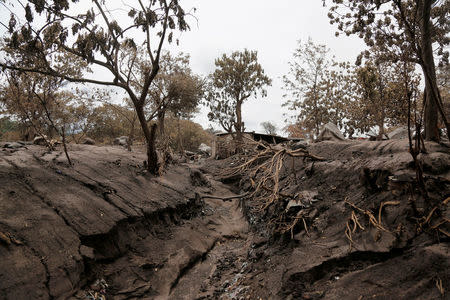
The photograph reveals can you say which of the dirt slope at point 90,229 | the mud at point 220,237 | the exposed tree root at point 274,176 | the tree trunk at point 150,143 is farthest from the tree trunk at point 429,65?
the tree trunk at point 150,143

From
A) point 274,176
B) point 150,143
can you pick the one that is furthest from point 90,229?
point 150,143

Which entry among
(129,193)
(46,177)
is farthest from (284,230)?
(46,177)

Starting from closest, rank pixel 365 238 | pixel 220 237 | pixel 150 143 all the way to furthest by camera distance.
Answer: pixel 365 238
pixel 220 237
pixel 150 143

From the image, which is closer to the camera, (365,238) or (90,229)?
(365,238)

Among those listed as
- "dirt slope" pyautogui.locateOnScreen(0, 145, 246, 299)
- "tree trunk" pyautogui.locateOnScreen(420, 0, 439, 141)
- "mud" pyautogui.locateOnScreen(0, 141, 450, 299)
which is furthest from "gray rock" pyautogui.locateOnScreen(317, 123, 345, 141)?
"dirt slope" pyautogui.locateOnScreen(0, 145, 246, 299)

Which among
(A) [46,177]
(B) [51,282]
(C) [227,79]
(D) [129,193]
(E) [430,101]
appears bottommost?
(B) [51,282]

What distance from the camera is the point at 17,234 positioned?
14.4ft

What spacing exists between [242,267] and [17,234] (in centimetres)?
461

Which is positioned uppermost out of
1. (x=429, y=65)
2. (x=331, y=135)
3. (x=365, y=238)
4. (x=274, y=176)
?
(x=429, y=65)

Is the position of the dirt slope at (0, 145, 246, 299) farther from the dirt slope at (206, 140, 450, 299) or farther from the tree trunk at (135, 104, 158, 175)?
the dirt slope at (206, 140, 450, 299)

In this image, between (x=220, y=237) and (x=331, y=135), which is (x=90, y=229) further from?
(x=331, y=135)

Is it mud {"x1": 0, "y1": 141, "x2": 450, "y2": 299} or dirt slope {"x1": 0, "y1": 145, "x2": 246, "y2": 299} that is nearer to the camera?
mud {"x1": 0, "y1": 141, "x2": 450, "y2": 299}

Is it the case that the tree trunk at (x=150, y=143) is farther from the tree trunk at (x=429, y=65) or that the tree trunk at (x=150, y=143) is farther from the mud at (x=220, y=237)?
the tree trunk at (x=429, y=65)

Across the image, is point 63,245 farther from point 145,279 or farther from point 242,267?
point 242,267
